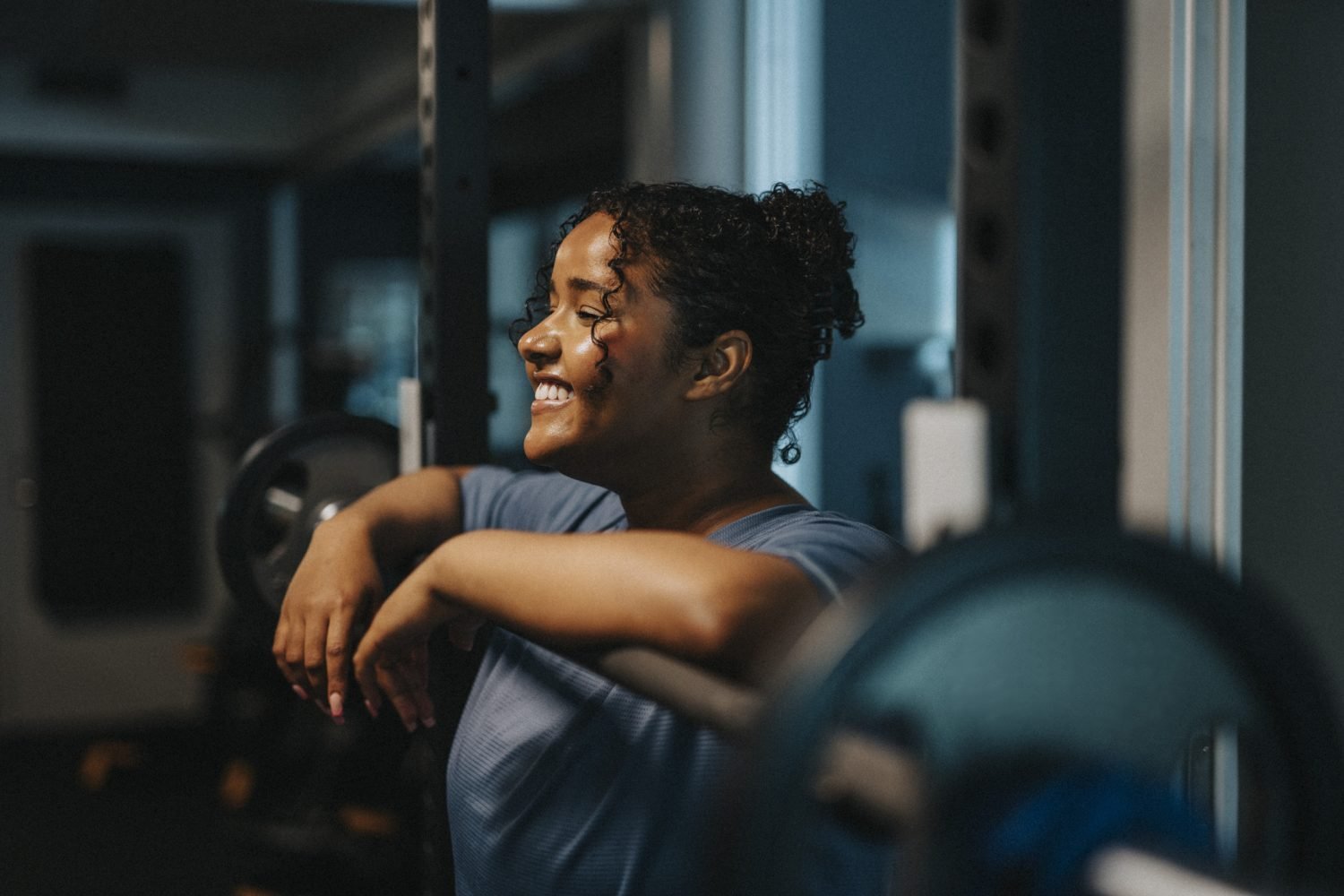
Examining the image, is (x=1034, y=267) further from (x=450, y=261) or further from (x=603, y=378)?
(x=450, y=261)

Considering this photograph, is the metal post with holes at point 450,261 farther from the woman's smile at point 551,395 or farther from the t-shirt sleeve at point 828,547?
the t-shirt sleeve at point 828,547

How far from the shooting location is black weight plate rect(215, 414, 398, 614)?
4.60 ft

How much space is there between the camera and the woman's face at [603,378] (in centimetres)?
104

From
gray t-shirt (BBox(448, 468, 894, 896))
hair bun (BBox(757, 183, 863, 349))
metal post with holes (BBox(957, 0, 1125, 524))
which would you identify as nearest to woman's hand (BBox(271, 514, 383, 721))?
gray t-shirt (BBox(448, 468, 894, 896))

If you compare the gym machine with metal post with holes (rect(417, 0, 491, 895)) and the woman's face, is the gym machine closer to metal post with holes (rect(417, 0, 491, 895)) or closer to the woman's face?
the woman's face

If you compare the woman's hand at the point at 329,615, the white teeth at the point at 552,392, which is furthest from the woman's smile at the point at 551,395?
the woman's hand at the point at 329,615

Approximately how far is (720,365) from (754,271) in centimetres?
10

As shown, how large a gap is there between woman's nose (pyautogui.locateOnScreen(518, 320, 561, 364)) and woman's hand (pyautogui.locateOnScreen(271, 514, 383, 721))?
0.85ft

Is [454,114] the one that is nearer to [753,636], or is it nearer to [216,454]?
[753,636]

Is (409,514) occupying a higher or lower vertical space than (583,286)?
lower

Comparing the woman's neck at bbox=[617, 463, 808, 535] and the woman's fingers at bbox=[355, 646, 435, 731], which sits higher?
the woman's neck at bbox=[617, 463, 808, 535]

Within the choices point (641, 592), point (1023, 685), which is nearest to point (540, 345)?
point (641, 592)

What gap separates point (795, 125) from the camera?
2.69m

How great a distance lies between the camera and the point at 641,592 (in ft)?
2.39
